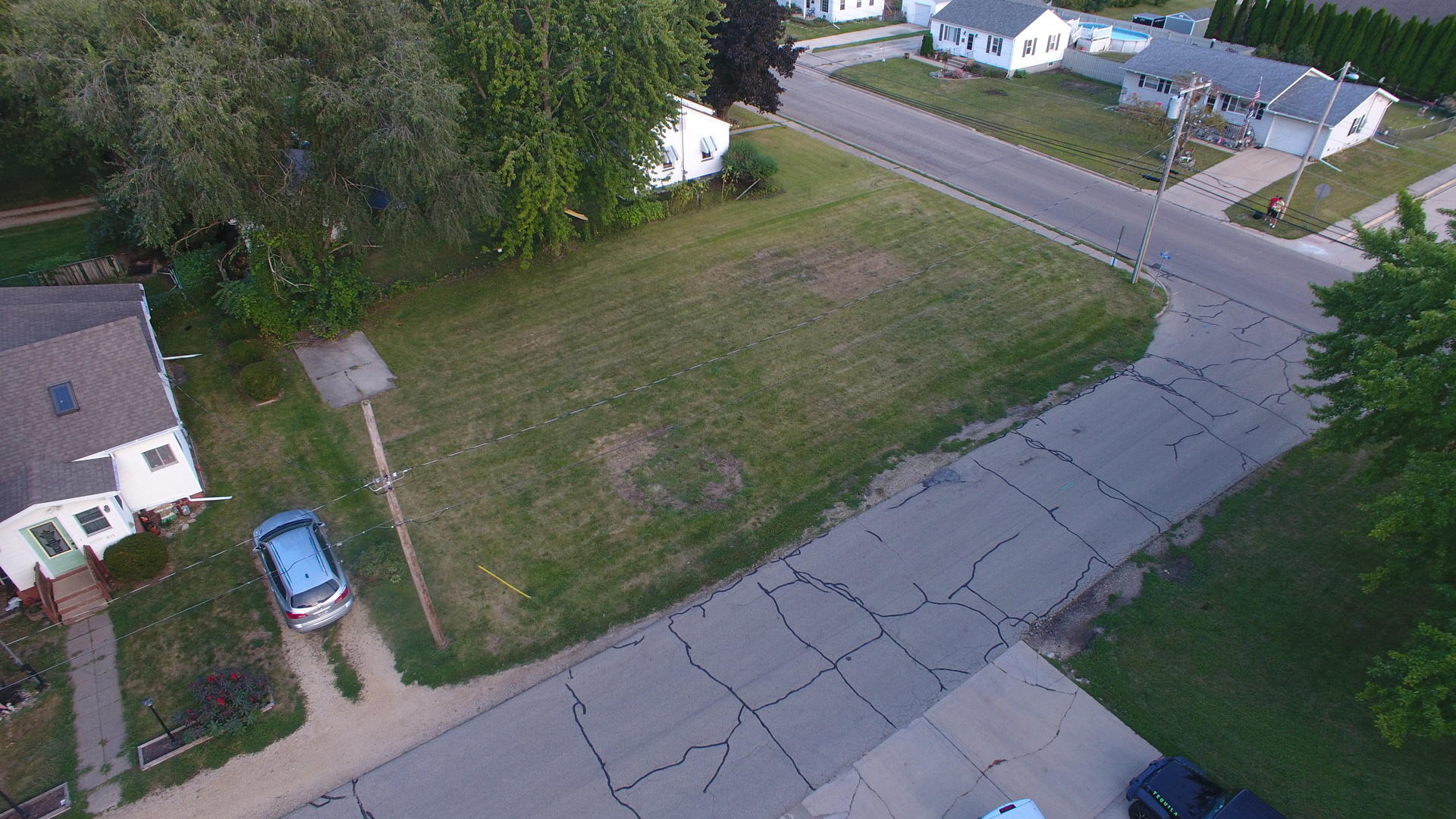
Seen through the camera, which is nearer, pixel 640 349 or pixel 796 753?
pixel 796 753

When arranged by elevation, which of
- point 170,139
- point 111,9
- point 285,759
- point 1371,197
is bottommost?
point 285,759

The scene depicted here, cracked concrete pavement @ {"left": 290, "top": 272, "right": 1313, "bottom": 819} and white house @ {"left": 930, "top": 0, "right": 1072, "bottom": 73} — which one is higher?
white house @ {"left": 930, "top": 0, "right": 1072, "bottom": 73}

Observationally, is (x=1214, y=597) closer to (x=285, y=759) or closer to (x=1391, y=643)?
(x=1391, y=643)

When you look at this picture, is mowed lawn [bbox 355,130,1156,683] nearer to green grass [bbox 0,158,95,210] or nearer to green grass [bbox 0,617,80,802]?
green grass [bbox 0,617,80,802]

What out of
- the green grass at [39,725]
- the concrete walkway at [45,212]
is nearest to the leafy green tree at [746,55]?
the concrete walkway at [45,212]

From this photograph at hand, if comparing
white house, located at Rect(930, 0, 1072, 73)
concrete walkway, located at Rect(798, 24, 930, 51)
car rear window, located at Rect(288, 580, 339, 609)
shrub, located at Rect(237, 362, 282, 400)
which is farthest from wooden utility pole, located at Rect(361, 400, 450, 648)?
white house, located at Rect(930, 0, 1072, 73)

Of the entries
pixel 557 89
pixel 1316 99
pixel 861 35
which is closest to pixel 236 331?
pixel 557 89

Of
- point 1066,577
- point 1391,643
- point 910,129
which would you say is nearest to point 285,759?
point 1066,577
